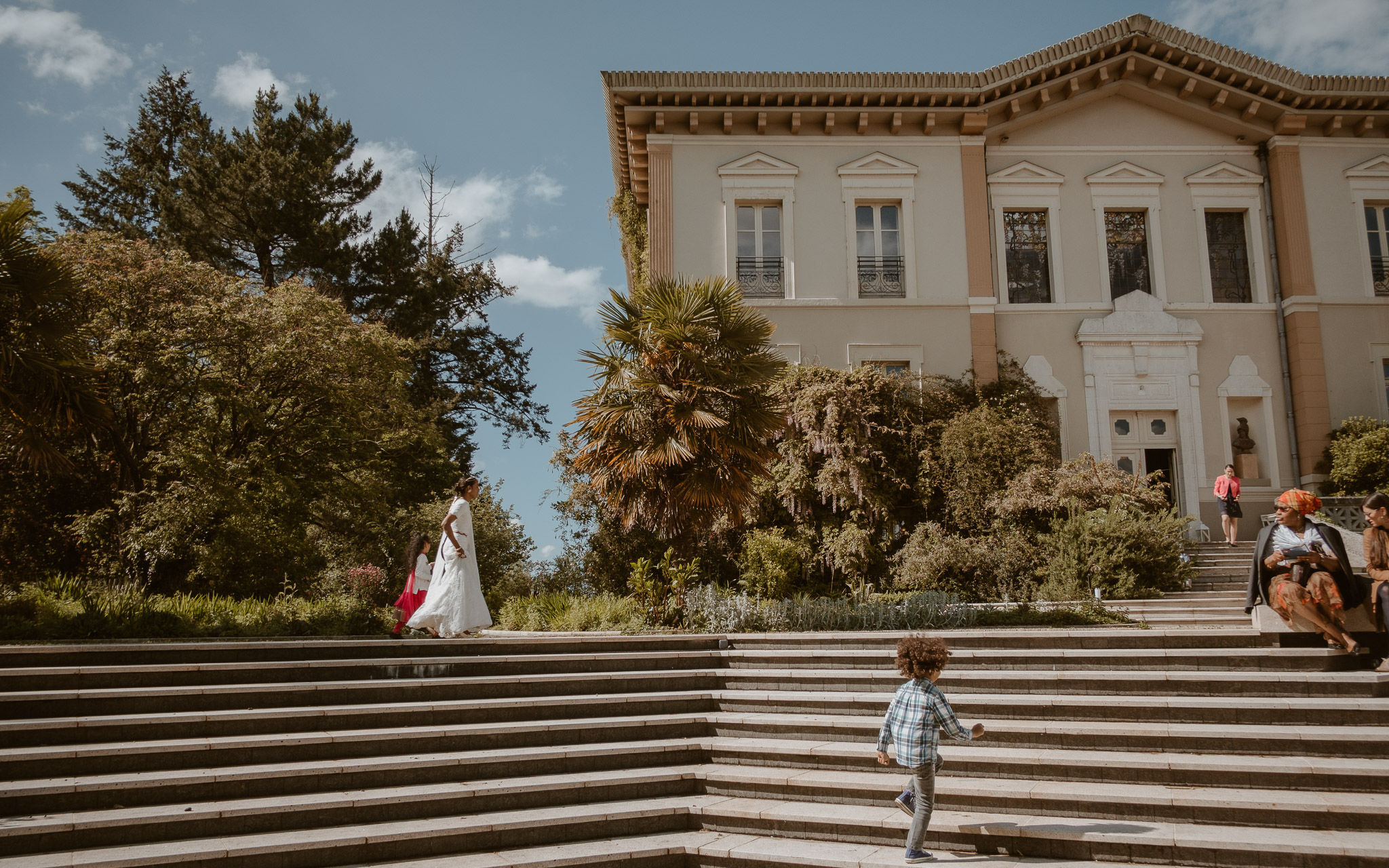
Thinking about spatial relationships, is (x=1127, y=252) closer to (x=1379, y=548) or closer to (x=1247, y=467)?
(x=1247, y=467)

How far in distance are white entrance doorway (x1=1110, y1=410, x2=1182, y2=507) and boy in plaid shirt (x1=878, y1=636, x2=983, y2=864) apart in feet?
53.0

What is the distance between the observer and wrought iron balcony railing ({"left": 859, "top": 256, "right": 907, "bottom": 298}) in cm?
2042

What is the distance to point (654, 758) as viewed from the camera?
767 cm

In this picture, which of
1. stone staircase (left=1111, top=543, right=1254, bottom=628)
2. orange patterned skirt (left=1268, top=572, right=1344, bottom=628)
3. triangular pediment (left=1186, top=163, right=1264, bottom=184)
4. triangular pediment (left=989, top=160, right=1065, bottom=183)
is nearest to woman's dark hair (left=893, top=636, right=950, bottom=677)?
orange patterned skirt (left=1268, top=572, right=1344, bottom=628)

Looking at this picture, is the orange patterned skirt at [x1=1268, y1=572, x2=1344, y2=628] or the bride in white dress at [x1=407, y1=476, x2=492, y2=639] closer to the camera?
the orange patterned skirt at [x1=1268, y1=572, x2=1344, y2=628]

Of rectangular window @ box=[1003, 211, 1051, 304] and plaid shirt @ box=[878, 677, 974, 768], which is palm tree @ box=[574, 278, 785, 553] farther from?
rectangular window @ box=[1003, 211, 1051, 304]

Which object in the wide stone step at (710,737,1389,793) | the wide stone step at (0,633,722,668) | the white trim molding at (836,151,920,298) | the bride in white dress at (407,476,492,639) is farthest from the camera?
the white trim molding at (836,151,920,298)

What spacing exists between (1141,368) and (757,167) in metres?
9.88

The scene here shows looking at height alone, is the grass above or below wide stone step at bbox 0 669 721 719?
above

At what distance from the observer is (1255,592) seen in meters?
8.47

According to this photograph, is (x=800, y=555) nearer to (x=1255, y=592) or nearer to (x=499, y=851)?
(x=1255, y=592)

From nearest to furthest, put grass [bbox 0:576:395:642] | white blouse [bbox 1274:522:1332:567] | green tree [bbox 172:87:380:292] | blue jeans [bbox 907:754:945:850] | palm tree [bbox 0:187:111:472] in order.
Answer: blue jeans [bbox 907:754:945:850] → white blouse [bbox 1274:522:1332:567] → grass [bbox 0:576:395:642] → palm tree [bbox 0:187:111:472] → green tree [bbox 172:87:380:292]

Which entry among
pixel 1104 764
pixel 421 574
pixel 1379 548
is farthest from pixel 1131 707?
pixel 421 574

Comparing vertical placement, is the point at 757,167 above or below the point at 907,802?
above
